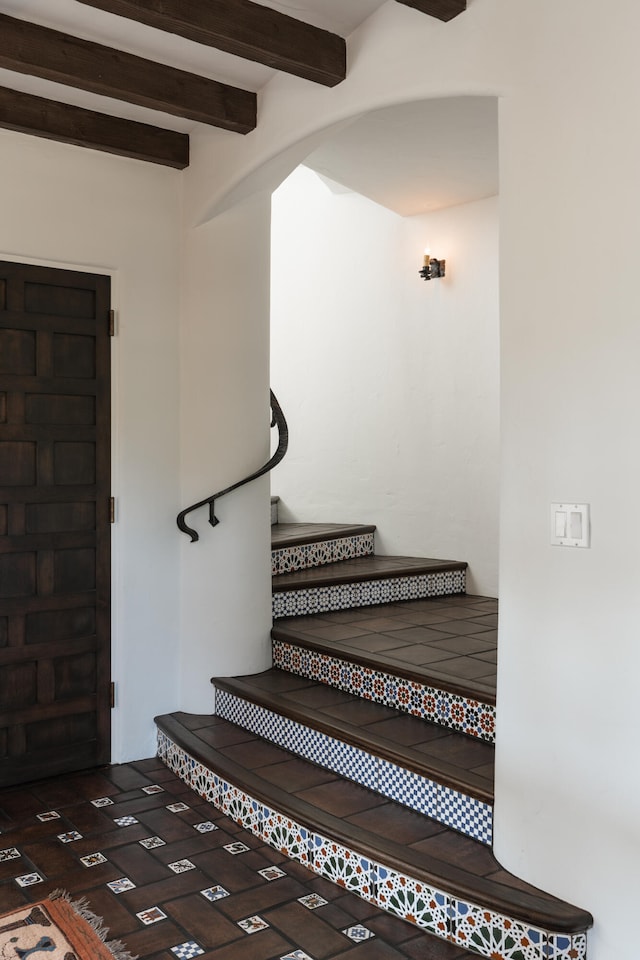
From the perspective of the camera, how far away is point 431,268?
4.97 meters

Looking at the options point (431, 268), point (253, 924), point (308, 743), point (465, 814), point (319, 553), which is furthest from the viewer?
point (431, 268)

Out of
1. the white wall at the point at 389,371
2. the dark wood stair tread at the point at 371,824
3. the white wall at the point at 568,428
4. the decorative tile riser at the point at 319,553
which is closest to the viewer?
the white wall at the point at 568,428

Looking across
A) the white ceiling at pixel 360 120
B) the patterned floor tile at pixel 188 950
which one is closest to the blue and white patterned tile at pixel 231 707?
the patterned floor tile at pixel 188 950

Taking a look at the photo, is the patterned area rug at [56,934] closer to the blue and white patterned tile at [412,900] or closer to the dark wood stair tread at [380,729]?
the blue and white patterned tile at [412,900]

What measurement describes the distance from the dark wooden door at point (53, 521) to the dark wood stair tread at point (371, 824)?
0.47 meters

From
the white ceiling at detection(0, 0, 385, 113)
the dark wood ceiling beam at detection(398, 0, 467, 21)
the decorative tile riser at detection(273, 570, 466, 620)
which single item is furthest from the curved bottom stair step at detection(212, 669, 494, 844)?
the white ceiling at detection(0, 0, 385, 113)

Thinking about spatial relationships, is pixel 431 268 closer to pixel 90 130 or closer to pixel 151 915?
pixel 90 130

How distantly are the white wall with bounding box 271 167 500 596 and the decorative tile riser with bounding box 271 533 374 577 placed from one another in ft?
0.53

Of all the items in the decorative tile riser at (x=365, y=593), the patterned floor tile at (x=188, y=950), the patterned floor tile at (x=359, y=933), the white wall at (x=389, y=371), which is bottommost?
the patterned floor tile at (x=188, y=950)

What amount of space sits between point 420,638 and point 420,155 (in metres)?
2.41

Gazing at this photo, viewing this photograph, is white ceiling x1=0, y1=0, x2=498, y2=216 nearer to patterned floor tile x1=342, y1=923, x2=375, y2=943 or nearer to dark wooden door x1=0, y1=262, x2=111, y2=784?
dark wooden door x1=0, y1=262, x2=111, y2=784

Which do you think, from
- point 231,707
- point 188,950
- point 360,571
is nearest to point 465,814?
point 188,950

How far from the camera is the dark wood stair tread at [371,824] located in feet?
7.08

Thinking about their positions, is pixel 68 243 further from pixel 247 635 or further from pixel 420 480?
pixel 420 480
